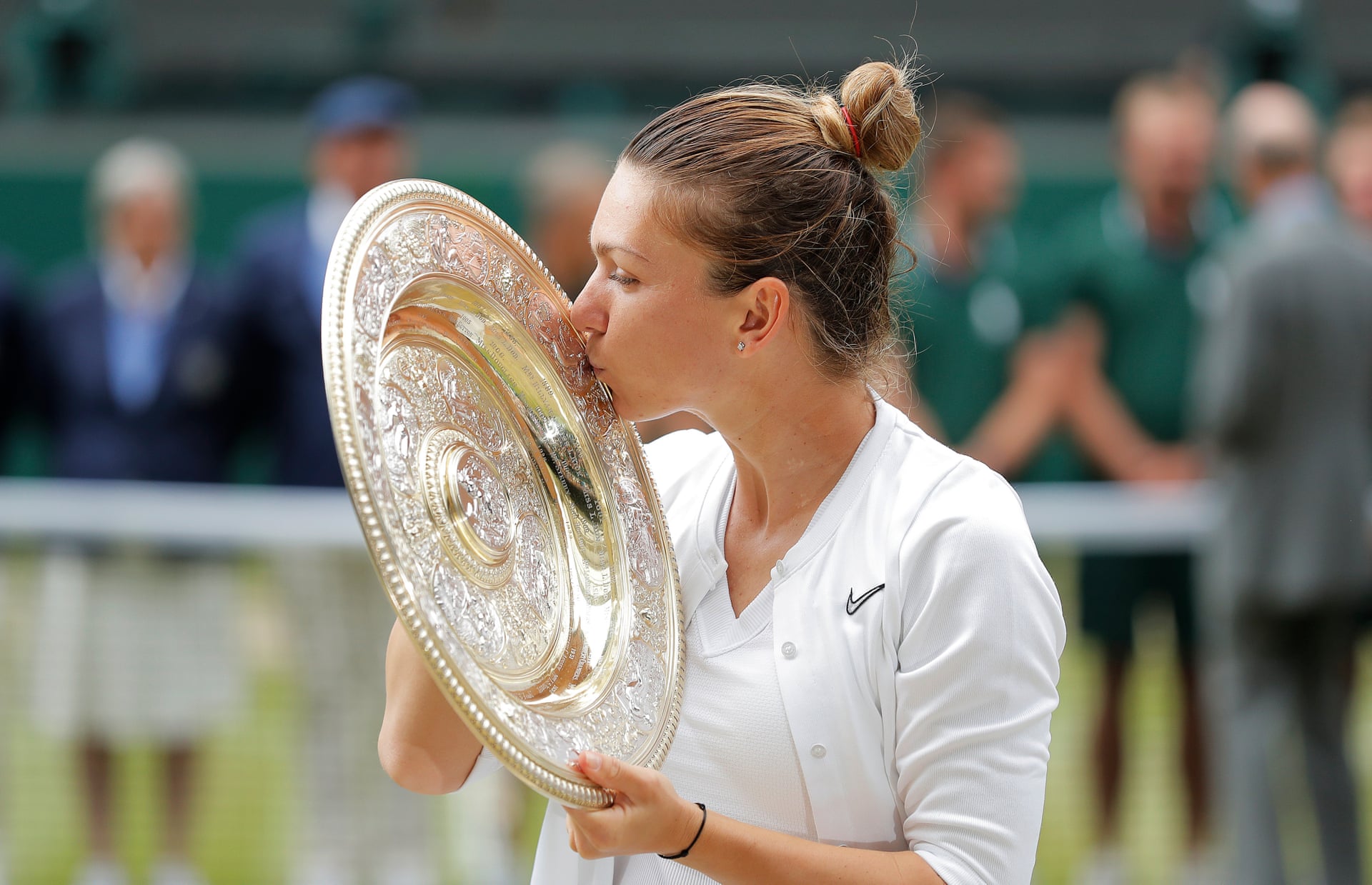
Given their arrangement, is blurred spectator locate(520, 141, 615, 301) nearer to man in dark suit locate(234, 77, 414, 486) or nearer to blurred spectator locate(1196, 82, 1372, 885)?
man in dark suit locate(234, 77, 414, 486)

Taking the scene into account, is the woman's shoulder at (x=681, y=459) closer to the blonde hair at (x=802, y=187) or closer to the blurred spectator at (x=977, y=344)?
the blonde hair at (x=802, y=187)

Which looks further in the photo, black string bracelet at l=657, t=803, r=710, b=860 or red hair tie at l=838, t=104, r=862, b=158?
red hair tie at l=838, t=104, r=862, b=158

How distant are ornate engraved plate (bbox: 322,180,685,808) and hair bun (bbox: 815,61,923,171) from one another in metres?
0.33

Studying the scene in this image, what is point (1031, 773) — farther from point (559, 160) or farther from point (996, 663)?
point (559, 160)

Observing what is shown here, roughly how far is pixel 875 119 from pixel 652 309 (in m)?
0.29

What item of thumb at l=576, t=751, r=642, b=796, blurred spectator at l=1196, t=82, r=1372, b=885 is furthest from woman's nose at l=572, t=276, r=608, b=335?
blurred spectator at l=1196, t=82, r=1372, b=885

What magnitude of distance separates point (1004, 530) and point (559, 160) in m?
3.27

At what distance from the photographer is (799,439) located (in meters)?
1.62

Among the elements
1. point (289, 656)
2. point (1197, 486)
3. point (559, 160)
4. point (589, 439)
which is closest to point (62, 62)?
point (559, 160)

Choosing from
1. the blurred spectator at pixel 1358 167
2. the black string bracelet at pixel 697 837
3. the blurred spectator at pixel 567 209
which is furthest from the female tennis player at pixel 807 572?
the blurred spectator at pixel 1358 167

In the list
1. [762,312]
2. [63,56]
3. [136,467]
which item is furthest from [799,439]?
[63,56]

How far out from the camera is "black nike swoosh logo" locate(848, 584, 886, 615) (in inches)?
58.4

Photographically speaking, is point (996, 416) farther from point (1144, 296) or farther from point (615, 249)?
point (615, 249)

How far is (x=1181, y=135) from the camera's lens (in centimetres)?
465
